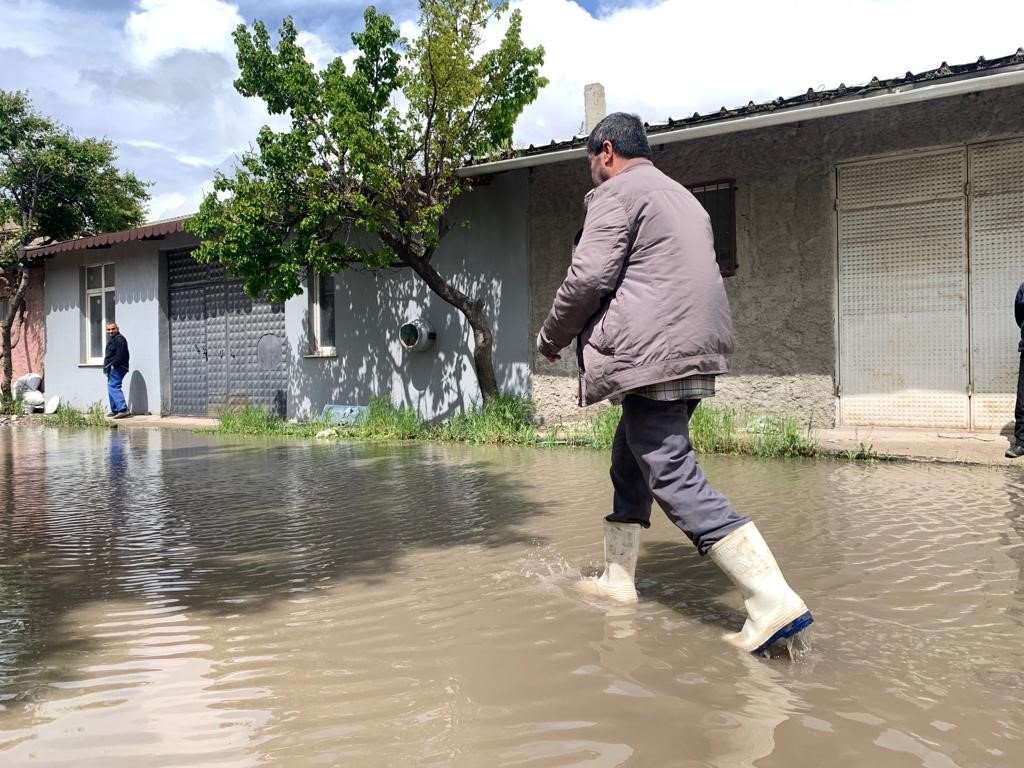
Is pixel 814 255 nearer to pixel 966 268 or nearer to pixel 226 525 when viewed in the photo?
pixel 966 268

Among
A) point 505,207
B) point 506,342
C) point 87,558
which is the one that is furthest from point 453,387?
point 87,558

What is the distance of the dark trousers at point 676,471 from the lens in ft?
8.96

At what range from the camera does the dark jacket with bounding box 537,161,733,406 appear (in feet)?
9.21

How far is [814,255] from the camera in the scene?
878cm

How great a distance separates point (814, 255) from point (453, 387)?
190 inches

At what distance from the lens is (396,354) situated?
1200 cm

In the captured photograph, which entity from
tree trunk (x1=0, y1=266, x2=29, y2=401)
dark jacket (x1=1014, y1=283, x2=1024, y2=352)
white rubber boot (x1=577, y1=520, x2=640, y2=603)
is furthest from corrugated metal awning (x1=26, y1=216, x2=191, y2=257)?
white rubber boot (x1=577, y1=520, x2=640, y2=603)

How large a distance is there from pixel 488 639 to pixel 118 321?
15.1m

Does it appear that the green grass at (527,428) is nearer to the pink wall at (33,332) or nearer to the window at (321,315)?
the window at (321,315)

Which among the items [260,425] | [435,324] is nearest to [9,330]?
[260,425]

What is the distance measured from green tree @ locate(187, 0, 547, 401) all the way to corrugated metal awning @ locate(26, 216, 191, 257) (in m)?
3.01

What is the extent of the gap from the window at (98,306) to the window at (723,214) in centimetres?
1175

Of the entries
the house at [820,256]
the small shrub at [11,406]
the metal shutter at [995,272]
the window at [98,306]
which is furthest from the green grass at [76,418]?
the metal shutter at [995,272]

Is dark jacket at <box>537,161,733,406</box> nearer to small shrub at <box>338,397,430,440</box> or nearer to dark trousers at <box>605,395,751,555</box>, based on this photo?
dark trousers at <box>605,395,751,555</box>
